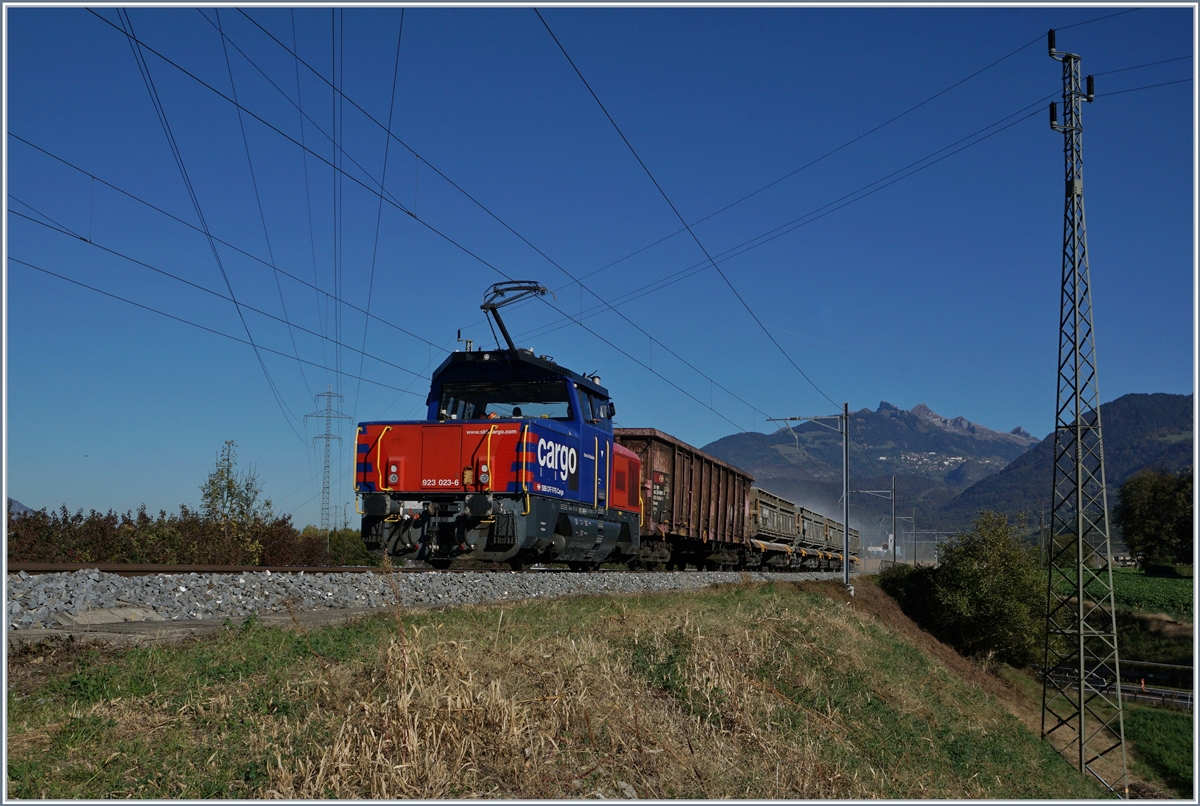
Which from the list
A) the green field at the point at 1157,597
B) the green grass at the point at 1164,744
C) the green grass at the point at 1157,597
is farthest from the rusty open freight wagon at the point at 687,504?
the green field at the point at 1157,597

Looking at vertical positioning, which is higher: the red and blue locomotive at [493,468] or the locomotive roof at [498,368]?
the locomotive roof at [498,368]

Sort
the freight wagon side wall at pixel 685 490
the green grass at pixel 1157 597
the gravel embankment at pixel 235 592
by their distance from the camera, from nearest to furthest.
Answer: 1. the gravel embankment at pixel 235 592
2. the freight wagon side wall at pixel 685 490
3. the green grass at pixel 1157 597

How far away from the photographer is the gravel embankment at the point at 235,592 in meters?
9.70

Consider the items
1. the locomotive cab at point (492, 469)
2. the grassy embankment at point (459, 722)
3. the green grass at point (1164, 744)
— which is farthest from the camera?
the green grass at point (1164, 744)

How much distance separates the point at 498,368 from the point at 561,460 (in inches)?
99.3

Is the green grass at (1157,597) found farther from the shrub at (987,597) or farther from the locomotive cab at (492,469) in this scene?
the locomotive cab at (492,469)

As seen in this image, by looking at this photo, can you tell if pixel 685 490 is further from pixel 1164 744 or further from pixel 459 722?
pixel 1164 744

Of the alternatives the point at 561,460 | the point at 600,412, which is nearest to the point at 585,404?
the point at 600,412

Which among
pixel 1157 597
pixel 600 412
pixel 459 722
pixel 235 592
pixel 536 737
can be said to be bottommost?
pixel 1157 597

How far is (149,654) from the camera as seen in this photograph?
682cm

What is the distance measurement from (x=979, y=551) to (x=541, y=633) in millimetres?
44295

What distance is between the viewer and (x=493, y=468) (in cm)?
1584

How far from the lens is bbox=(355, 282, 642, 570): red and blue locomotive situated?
15719 mm

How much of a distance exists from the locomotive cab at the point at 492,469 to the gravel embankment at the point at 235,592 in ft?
2.76
